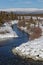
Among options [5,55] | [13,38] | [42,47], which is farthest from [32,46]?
[13,38]

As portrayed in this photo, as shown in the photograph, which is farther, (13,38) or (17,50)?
(13,38)

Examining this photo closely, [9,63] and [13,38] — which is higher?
[9,63]

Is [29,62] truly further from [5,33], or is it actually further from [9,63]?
[5,33]

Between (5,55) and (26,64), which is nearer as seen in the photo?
(26,64)

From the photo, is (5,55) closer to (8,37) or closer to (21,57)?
(21,57)

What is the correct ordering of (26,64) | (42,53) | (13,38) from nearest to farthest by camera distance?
(26,64), (42,53), (13,38)

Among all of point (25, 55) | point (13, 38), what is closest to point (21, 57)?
point (25, 55)

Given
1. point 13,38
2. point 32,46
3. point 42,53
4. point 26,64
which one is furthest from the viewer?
point 13,38

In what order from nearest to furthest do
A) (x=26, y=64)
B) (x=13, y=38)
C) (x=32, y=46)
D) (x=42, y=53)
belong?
(x=26, y=64), (x=42, y=53), (x=32, y=46), (x=13, y=38)

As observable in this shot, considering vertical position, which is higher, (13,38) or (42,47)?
(42,47)
